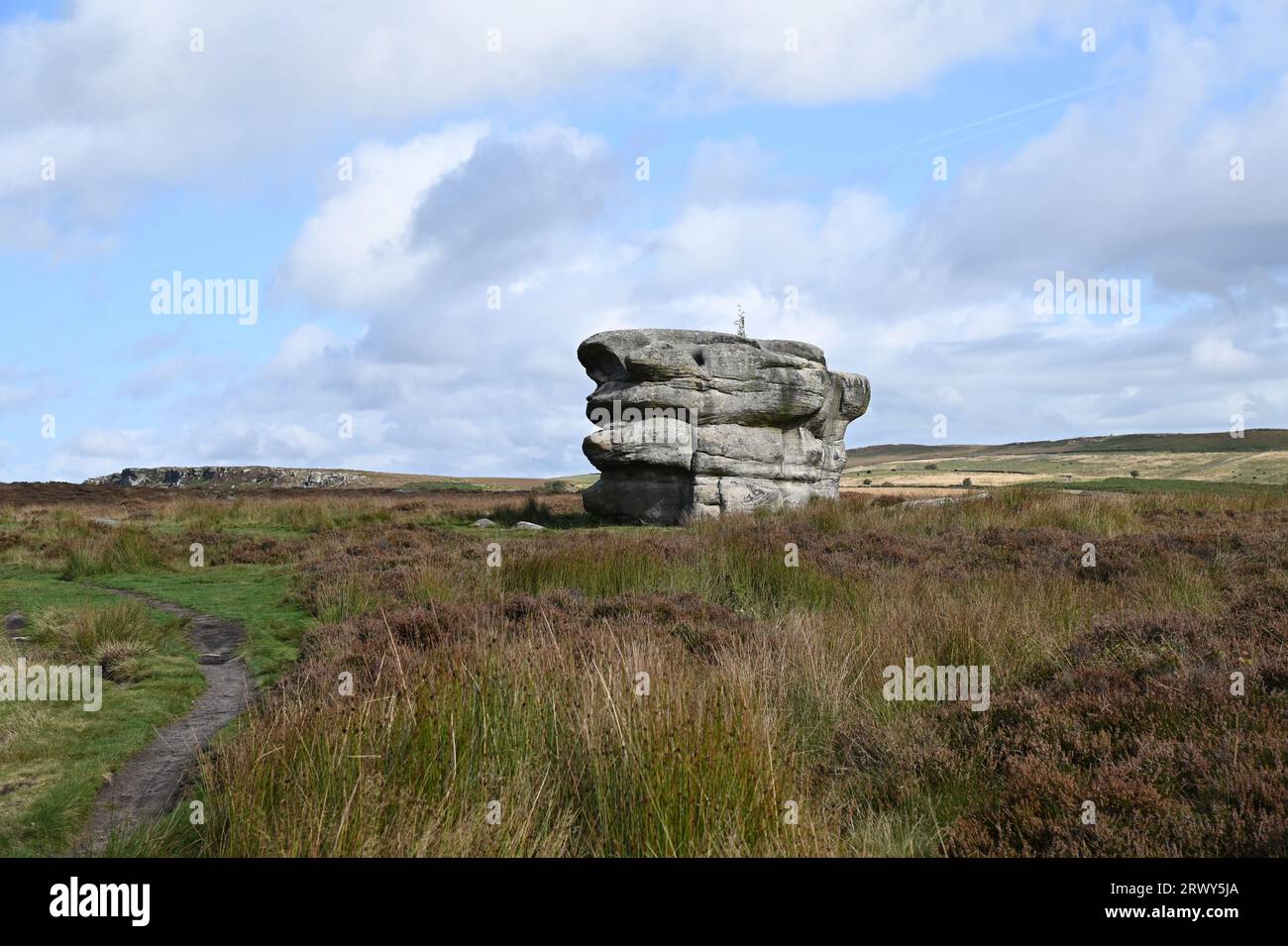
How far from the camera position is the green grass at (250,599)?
929 cm

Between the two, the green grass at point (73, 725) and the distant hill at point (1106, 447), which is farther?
the distant hill at point (1106, 447)

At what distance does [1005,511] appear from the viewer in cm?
1938

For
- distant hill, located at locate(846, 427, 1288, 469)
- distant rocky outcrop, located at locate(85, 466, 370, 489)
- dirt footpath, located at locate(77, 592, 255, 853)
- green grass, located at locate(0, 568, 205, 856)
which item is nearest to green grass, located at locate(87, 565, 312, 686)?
dirt footpath, located at locate(77, 592, 255, 853)

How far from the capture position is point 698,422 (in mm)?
23562

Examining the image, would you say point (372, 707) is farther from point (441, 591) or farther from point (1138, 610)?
point (1138, 610)

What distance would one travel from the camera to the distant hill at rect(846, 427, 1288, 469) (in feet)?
325

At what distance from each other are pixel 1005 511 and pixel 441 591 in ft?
43.0

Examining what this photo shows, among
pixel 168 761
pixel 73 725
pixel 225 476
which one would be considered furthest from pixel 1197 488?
pixel 225 476

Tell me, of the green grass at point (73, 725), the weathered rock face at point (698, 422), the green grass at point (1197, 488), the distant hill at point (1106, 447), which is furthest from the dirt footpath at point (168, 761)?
the distant hill at point (1106, 447)

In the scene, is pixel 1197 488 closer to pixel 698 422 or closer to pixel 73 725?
pixel 698 422

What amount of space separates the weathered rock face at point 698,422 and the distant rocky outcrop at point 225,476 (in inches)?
1586

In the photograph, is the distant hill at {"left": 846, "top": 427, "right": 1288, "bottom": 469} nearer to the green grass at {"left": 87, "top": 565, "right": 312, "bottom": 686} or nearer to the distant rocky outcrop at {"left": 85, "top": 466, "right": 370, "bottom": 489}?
the distant rocky outcrop at {"left": 85, "top": 466, "right": 370, "bottom": 489}

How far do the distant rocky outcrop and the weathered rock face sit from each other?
40.3 m

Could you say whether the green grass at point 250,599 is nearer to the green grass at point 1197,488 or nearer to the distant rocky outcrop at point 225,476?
the green grass at point 1197,488
